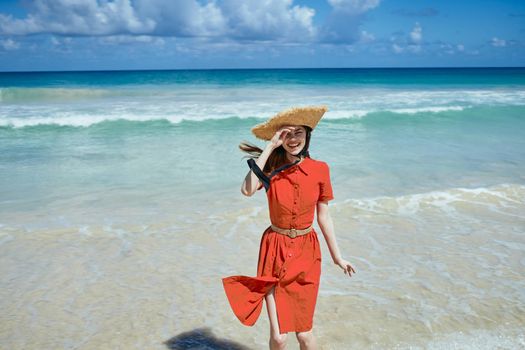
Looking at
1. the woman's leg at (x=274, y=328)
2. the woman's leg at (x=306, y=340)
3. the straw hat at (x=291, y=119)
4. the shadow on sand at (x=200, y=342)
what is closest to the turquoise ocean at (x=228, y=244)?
the shadow on sand at (x=200, y=342)

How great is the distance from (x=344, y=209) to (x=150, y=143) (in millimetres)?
8228

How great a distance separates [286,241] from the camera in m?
3.03

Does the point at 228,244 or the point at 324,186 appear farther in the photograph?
the point at 228,244

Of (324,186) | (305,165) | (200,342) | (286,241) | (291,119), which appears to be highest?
(291,119)

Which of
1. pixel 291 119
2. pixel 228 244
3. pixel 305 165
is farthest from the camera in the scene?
pixel 228 244

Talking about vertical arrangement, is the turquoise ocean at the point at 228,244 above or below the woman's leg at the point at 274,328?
below

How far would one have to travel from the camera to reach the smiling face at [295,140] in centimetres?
300

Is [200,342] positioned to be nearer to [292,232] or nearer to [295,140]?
[292,232]

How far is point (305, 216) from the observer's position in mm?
3041

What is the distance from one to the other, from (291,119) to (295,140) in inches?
5.5

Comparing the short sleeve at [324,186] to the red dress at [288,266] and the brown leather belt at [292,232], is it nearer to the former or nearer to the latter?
the red dress at [288,266]

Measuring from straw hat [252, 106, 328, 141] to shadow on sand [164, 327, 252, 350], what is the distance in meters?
1.82

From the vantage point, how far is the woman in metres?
2.96

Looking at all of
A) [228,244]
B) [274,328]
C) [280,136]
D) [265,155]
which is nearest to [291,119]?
[280,136]
